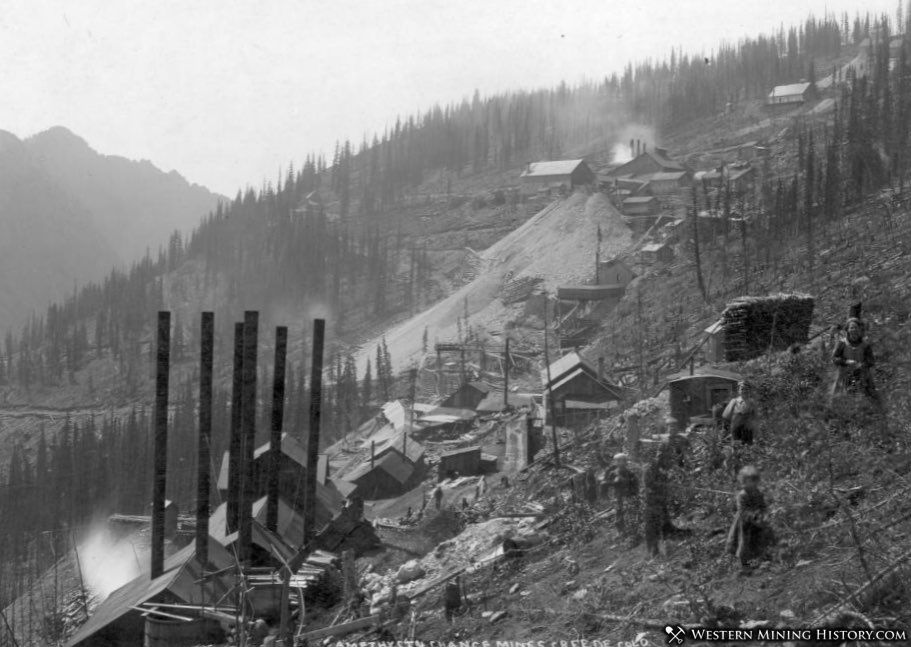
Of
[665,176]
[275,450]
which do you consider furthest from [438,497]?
[665,176]

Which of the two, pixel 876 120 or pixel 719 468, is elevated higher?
pixel 876 120

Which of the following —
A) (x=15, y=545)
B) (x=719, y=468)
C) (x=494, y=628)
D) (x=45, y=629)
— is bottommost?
(x=15, y=545)

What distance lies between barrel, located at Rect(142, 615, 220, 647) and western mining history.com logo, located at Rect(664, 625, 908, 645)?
1045 centimetres

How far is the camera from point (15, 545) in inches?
2520

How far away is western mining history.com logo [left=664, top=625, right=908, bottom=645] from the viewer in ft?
27.8

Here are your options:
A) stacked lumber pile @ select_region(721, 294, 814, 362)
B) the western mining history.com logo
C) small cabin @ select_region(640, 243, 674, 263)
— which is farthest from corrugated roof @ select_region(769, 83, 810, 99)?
the western mining history.com logo

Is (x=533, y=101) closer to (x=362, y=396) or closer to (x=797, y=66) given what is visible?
(x=797, y=66)

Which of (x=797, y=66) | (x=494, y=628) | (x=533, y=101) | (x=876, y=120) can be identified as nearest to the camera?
(x=494, y=628)

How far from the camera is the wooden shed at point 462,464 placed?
39.0 m

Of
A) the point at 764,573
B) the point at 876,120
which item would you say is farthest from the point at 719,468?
the point at 876,120

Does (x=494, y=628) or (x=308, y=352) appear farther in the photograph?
(x=308, y=352)

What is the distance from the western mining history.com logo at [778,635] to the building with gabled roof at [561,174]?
102 meters

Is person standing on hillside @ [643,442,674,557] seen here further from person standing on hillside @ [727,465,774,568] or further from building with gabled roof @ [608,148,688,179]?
building with gabled roof @ [608,148,688,179]

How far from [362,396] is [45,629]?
145 feet
